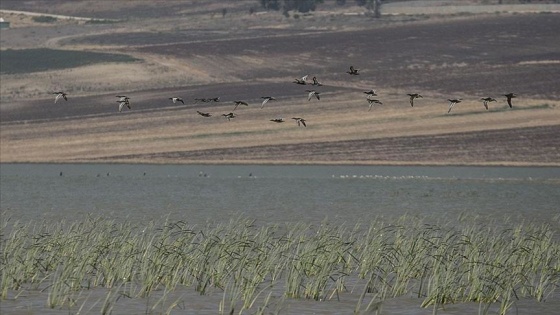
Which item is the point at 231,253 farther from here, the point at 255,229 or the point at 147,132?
the point at 147,132

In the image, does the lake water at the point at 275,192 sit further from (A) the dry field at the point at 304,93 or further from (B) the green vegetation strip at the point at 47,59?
(B) the green vegetation strip at the point at 47,59

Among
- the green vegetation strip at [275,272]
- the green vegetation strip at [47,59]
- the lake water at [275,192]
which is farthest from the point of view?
the green vegetation strip at [47,59]

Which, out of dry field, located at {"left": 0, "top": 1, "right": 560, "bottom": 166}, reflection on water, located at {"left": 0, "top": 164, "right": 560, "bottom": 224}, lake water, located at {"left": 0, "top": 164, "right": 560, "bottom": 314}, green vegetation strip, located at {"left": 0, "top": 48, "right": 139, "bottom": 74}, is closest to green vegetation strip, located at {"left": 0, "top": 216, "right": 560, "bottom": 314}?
lake water, located at {"left": 0, "top": 164, "right": 560, "bottom": 314}

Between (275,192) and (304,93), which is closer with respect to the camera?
(275,192)

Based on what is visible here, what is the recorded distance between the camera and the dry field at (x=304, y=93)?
82.0 m

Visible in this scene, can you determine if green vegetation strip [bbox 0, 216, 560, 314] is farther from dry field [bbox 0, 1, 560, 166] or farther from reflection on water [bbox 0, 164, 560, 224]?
dry field [bbox 0, 1, 560, 166]

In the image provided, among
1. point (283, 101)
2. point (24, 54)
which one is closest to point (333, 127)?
point (283, 101)

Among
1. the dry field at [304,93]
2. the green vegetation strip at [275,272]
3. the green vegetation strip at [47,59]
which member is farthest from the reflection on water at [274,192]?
the green vegetation strip at [47,59]

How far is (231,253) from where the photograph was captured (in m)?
26.8

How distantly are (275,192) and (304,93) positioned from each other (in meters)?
41.1

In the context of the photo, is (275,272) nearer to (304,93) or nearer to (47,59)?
(304,93)

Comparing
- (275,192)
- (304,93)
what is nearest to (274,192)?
(275,192)

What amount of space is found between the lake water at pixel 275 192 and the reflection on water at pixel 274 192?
0.14 ft

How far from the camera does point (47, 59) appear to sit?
11875cm
